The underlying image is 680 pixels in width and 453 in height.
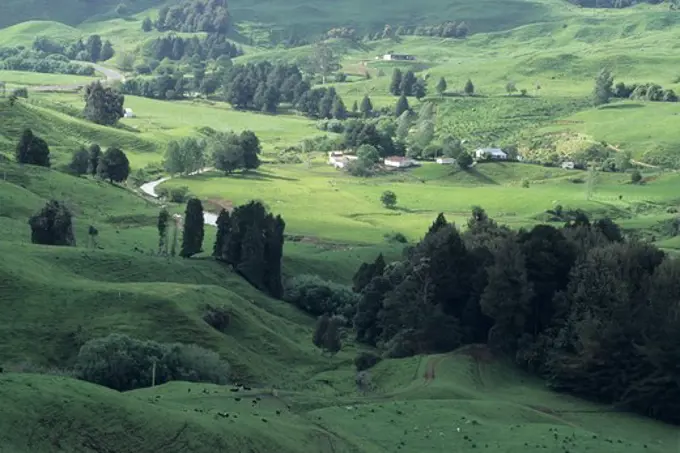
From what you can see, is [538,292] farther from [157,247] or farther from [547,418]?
[157,247]

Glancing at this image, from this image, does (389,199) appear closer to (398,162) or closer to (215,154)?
(215,154)

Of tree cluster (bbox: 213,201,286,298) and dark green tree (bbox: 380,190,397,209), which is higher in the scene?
tree cluster (bbox: 213,201,286,298)

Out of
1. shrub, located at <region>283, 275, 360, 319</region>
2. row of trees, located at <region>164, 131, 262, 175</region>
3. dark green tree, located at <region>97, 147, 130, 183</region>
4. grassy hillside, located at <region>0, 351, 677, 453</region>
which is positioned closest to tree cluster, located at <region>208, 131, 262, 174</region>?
row of trees, located at <region>164, 131, 262, 175</region>

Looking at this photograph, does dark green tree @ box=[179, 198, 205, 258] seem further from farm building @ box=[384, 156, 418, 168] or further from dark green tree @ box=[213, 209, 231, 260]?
farm building @ box=[384, 156, 418, 168]

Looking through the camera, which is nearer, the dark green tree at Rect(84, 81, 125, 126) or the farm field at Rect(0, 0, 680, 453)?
the farm field at Rect(0, 0, 680, 453)

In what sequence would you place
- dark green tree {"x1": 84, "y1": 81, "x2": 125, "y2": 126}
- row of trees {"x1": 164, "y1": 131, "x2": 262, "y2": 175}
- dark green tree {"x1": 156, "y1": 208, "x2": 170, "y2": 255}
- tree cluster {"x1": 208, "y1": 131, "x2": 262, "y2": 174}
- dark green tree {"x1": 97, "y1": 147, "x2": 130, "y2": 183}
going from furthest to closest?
1. dark green tree {"x1": 84, "y1": 81, "x2": 125, "y2": 126}
2. tree cluster {"x1": 208, "y1": 131, "x2": 262, "y2": 174}
3. row of trees {"x1": 164, "y1": 131, "x2": 262, "y2": 175}
4. dark green tree {"x1": 97, "y1": 147, "x2": 130, "y2": 183}
5. dark green tree {"x1": 156, "y1": 208, "x2": 170, "y2": 255}

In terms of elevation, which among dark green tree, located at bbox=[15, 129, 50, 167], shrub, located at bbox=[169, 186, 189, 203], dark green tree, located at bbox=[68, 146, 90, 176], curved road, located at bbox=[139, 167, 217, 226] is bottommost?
curved road, located at bbox=[139, 167, 217, 226]

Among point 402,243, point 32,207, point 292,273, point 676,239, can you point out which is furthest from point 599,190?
point 32,207
